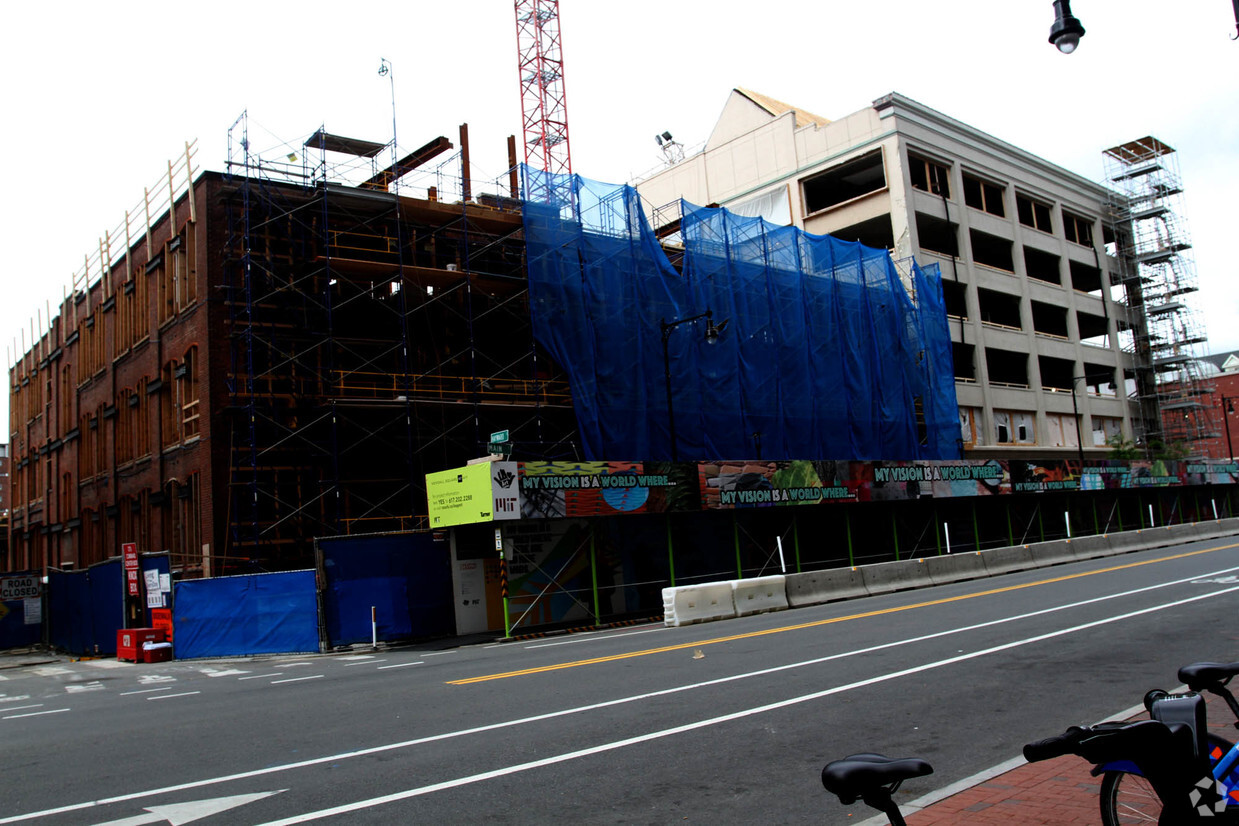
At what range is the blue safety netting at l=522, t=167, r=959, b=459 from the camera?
31.0 m


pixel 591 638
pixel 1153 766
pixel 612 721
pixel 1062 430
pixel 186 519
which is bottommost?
pixel 591 638

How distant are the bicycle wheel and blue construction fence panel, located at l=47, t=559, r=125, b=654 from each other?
27888 millimetres

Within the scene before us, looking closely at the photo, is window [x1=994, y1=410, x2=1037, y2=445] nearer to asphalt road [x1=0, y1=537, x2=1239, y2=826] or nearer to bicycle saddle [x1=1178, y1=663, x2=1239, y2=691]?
asphalt road [x1=0, y1=537, x2=1239, y2=826]

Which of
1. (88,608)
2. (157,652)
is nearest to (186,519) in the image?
(88,608)

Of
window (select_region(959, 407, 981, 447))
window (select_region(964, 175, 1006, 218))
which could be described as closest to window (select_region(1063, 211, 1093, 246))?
window (select_region(964, 175, 1006, 218))

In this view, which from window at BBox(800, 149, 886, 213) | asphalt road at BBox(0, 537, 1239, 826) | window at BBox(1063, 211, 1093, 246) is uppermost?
window at BBox(800, 149, 886, 213)

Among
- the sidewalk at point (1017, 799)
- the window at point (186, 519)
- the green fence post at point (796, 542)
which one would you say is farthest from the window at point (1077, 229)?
the sidewalk at point (1017, 799)

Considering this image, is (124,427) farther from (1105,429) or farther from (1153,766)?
(1105,429)

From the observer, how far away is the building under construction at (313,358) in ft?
94.9

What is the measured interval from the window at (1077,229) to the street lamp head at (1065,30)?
58.3 m

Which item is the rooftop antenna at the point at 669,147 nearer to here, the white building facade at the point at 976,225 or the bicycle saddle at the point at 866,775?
the white building facade at the point at 976,225

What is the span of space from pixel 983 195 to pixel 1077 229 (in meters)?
13.9

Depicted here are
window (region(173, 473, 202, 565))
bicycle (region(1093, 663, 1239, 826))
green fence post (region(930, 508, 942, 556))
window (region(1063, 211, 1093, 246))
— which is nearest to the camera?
bicycle (region(1093, 663, 1239, 826))

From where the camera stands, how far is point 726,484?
2677 centimetres
